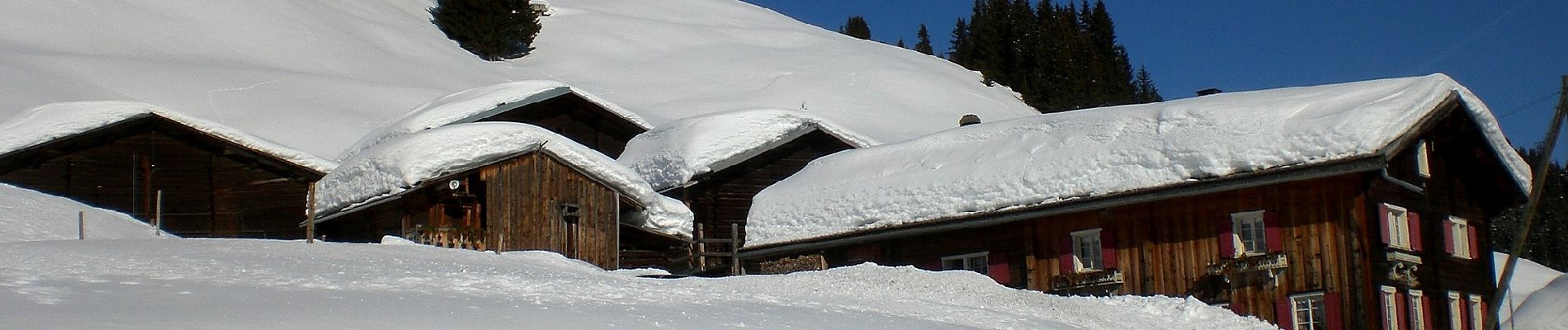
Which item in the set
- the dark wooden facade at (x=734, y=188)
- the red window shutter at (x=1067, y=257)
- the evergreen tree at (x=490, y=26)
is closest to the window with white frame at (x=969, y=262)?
the red window shutter at (x=1067, y=257)

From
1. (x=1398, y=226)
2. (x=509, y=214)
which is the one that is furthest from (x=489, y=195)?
(x=1398, y=226)

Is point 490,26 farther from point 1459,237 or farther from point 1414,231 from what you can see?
point 1414,231

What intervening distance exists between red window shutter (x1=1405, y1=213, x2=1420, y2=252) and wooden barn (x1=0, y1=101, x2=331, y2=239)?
22.0 metres

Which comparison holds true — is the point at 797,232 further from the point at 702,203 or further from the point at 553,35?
the point at 553,35

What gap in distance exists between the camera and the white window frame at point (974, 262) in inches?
1187

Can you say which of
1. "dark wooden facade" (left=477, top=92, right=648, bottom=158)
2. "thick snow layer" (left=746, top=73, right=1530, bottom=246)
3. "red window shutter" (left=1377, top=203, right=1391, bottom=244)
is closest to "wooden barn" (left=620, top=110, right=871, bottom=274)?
"thick snow layer" (left=746, top=73, right=1530, bottom=246)

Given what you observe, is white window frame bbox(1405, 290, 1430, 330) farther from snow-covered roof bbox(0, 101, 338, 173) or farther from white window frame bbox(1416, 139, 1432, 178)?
snow-covered roof bbox(0, 101, 338, 173)

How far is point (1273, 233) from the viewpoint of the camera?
85.7 feet

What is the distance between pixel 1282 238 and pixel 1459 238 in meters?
5.20

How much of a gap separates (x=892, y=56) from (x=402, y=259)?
63310mm

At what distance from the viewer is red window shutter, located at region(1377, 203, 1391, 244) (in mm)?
25469

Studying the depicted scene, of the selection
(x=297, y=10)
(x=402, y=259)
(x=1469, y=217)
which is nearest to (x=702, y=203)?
(x=1469, y=217)

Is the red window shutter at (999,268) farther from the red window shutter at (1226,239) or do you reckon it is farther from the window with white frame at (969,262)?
the red window shutter at (1226,239)

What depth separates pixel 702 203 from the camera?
3872cm
